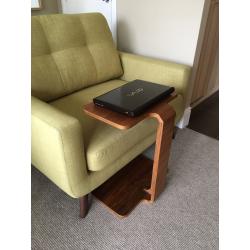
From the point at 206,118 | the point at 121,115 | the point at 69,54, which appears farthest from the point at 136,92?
the point at 206,118

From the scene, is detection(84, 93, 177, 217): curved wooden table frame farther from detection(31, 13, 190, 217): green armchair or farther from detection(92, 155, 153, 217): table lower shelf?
detection(31, 13, 190, 217): green armchair

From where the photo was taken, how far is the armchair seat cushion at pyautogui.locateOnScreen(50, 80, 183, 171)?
1.03 m

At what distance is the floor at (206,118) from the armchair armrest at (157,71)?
59 centimetres

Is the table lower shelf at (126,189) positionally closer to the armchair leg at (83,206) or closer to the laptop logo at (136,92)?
the armchair leg at (83,206)

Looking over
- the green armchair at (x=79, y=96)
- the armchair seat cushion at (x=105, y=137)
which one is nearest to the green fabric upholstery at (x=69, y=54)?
the green armchair at (x=79, y=96)

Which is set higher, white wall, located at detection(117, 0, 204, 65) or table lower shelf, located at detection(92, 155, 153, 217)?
white wall, located at detection(117, 0, 204, 65)

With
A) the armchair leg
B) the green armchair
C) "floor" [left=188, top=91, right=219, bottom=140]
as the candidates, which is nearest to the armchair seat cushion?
the green armchair

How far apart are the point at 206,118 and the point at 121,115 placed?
1505mm

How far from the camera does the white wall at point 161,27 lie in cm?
162

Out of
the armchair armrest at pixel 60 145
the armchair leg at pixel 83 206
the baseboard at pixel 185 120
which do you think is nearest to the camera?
the armchair armrest at pixel 60 145
